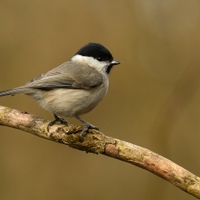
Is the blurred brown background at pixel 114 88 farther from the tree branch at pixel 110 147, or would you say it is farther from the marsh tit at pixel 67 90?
the tree branch at pixel 110 147

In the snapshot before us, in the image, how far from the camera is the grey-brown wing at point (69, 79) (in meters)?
2.88

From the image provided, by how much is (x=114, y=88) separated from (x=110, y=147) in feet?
7.56

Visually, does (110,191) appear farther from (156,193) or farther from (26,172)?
(26,172)

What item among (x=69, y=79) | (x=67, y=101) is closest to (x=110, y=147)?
(x=67, y=101)

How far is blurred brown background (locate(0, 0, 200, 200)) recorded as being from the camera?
4.01 m

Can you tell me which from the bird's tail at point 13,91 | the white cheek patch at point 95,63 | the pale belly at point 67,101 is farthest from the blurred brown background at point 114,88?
the bird's tail at point 13,91

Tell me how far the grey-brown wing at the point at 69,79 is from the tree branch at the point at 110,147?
1.16 feet

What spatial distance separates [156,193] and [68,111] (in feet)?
5.77

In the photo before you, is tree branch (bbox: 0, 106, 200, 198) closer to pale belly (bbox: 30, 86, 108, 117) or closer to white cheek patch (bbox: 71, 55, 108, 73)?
pale belly (bbox: 30, 86, 108, 117)

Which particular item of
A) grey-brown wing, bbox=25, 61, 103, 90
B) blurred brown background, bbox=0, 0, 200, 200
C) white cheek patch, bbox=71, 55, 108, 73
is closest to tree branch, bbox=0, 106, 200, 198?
grey-brown wing, bbox=25, 61, 103, 90

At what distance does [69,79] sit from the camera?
9.82 ft

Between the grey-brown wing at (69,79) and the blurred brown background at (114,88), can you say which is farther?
the blurred brown background at (114,88)

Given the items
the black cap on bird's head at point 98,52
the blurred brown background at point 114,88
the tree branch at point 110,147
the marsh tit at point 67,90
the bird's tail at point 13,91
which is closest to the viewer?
the tree branch at point 110,147

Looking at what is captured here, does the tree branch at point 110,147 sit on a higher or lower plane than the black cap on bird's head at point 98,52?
lower
